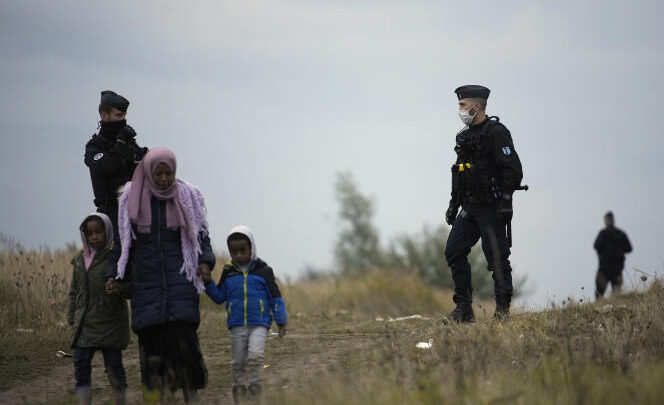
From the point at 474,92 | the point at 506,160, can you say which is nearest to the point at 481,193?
the point at 506,160

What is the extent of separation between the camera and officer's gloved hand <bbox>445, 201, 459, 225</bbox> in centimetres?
1009

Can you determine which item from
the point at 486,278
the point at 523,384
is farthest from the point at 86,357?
the point at 486,278

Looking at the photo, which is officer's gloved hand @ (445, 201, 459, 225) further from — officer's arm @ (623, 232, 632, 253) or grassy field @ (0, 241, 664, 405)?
officer's arm @ (623, 232, 632, 253)

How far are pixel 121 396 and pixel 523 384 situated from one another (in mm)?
2903

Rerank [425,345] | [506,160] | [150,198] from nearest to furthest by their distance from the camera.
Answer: [150,198] < [425,345] < [506,160]

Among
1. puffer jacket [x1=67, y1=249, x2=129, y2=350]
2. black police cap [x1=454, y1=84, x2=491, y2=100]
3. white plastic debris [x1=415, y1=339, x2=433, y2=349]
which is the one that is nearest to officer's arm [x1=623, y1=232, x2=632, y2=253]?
black police cap [x1=454, y1=84, x2=491, y2=100]

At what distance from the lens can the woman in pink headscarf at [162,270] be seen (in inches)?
269

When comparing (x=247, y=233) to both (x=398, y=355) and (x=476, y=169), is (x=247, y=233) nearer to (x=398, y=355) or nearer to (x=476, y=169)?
(x=398, y=355)

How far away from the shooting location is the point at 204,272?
274 inches

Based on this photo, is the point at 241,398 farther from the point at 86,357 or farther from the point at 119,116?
the point at 119,116

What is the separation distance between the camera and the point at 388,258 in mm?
36156

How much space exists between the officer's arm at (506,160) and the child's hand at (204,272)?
3.78m

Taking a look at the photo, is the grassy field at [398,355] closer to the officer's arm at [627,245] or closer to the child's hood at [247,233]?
the child's hood at [247,233]

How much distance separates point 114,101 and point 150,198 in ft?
6.01
